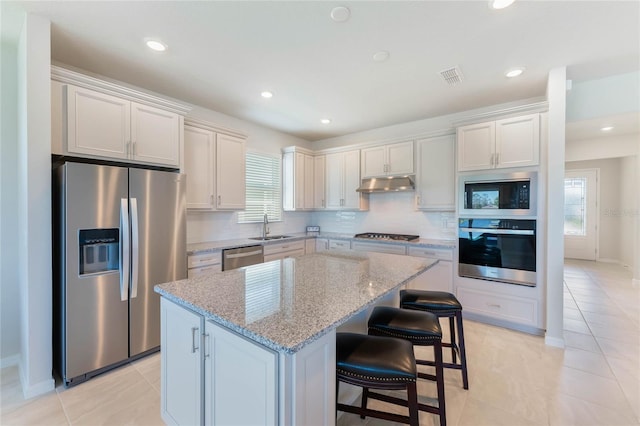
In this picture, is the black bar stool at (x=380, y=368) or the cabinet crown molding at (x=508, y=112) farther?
the cabinet crown molding at (x=508, y=112)

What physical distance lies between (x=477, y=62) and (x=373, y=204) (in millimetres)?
2548

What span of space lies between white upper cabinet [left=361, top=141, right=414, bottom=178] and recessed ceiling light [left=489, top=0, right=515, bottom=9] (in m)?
2.18

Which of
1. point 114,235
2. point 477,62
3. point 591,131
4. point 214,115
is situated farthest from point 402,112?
point 114,235

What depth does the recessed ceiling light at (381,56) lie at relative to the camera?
2.36 meters

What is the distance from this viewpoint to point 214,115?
3.86 m

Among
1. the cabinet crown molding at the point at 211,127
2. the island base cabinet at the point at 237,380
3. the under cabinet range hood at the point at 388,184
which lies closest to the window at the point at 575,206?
the under cabinet range hood at the point at 388,184

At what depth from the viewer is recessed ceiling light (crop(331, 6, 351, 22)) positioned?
1850mm

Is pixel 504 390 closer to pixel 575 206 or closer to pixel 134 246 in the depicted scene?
pixel 134 246

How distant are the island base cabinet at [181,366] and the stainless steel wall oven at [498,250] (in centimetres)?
313

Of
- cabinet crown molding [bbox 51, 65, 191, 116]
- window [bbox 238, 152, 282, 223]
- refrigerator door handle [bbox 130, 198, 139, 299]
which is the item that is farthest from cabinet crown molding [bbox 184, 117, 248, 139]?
refrigerator door handle [bbox 130, 198, 139, 299]

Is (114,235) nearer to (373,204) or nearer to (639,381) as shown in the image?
(373,204)

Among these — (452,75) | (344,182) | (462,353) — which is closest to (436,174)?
(452,75)

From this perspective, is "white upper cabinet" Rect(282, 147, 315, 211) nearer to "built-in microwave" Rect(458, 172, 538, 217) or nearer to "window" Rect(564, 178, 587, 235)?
"built-in microwave" Rect(458, 172, 538, 217)

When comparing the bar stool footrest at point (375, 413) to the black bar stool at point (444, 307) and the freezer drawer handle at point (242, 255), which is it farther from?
the freezer drawer handle at point (242, 255)
